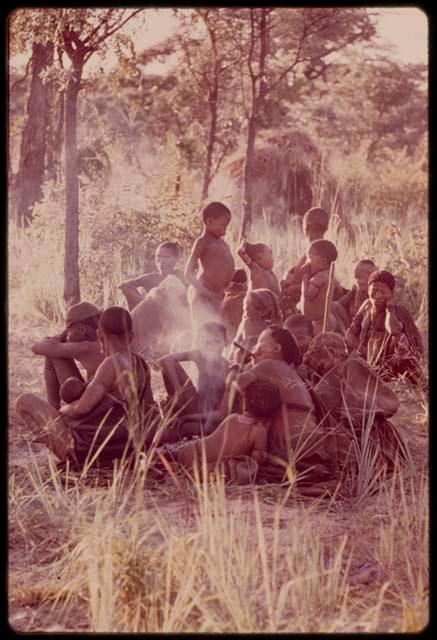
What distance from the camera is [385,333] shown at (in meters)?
7.08

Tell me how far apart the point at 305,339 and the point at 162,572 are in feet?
8.56

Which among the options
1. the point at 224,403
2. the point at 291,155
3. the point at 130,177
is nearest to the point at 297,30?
the point at 291,155

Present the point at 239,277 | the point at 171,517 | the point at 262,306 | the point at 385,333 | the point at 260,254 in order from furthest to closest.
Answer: the point at 239,277, the point at 260,254, the point at 385,333, the point at 262,306, the point at 171,517

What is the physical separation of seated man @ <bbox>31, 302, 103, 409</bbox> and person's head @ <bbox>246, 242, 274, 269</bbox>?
1.72 m

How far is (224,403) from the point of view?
5566 mm

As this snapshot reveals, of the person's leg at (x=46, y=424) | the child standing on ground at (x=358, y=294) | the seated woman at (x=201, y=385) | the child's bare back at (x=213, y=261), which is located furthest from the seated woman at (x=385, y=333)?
the person's leg at (x=46, y=424)

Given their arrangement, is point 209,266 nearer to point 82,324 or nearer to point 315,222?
point 315,222

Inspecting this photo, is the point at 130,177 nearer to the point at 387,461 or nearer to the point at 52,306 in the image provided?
the point at 52,306

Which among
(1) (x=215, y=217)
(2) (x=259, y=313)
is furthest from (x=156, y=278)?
(2) (x=259, y=313)

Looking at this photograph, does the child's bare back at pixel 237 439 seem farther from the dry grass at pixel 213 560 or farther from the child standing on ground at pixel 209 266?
the child standing on ground at pixel 209 266

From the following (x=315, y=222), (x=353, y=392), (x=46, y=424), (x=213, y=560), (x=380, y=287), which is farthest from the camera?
(x=315, y=222)

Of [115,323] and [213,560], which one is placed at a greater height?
[115,323]

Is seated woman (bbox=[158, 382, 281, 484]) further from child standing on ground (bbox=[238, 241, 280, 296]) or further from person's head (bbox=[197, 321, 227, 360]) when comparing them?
child standing on ground (bbox=[238, 241, 280, 296])

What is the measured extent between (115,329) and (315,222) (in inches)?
123
